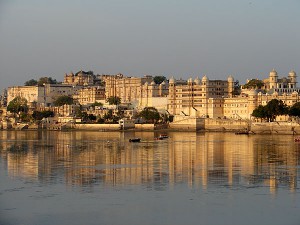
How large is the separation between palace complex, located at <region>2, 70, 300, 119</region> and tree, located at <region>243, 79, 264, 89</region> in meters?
0.30

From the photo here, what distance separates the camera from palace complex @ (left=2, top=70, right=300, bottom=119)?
162ft

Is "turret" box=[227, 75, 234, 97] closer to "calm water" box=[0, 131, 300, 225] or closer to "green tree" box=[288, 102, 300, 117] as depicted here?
"green tree" box=[288, 102, 300, 117]

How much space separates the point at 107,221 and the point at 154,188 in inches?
128

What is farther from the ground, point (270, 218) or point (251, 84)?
point (251, 84)

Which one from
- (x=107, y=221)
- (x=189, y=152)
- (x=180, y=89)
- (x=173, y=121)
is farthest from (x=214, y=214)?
(x=180, y=89)

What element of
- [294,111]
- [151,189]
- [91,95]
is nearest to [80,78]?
[91,95]

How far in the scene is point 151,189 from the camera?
15.4 meters

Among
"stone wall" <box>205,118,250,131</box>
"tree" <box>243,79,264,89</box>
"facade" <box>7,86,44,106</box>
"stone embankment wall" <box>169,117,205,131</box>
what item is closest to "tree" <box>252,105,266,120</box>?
"stone wall" <box>205,118,250,131</box>

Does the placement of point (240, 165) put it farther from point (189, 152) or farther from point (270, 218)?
point (270, 218)

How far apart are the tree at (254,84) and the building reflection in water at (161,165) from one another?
26878mm

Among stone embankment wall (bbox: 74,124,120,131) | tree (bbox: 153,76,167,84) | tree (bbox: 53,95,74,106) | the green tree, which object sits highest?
tree (bbox: 153,76,167,84)

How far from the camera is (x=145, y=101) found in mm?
60281

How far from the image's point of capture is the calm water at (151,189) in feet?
41.8

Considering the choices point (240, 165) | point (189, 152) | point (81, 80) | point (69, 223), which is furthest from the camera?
point (81, 80)
